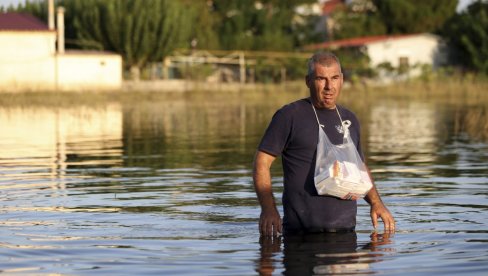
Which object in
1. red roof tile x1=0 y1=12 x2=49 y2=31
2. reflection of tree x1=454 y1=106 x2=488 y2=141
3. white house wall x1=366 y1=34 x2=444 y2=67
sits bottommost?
reflection of tree x1=454 y1=106 x2=488 y2=141

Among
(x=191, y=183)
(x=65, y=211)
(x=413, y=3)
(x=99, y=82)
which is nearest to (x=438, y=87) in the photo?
(x=99, y=82)

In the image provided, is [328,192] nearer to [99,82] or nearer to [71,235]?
[71,235]

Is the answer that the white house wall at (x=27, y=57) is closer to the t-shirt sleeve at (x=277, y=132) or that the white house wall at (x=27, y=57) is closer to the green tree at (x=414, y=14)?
the green tree at (x=414, y=14)

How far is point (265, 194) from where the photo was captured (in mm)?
8797

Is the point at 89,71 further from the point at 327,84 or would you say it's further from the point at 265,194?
the point at 327,84

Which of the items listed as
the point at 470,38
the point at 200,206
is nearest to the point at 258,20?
the point at 470,38

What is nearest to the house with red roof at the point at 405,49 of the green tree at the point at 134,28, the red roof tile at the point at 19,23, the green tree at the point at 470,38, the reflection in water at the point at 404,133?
the green tree at the point at 470,38

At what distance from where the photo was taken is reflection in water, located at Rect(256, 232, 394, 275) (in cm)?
858

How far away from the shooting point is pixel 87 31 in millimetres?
66812

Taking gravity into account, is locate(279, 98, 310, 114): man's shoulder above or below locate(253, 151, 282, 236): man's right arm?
above

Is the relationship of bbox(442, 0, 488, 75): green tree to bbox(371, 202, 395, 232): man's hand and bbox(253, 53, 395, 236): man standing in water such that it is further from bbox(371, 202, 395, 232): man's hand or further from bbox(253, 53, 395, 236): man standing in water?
bbox(253, 53, 395, 236): man standing in water

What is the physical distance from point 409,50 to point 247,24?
17784 millimetres

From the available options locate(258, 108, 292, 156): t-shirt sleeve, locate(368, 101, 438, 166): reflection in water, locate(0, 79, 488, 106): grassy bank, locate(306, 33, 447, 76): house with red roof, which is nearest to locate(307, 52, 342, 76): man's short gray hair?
locate(258, 108, 292, 156): t-shirt sleeve

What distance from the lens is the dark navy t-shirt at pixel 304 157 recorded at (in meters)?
8.80
